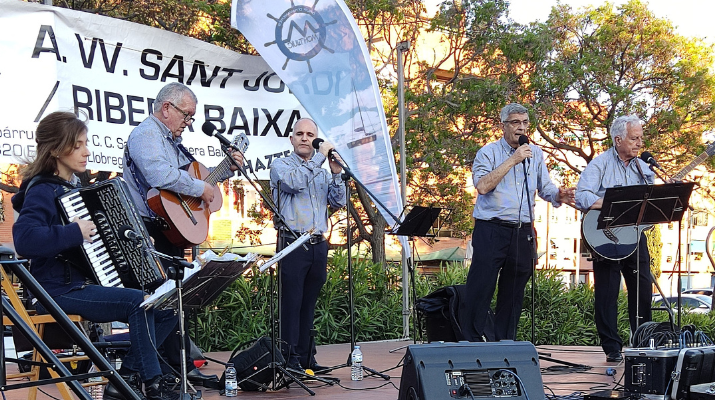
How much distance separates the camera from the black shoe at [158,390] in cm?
434

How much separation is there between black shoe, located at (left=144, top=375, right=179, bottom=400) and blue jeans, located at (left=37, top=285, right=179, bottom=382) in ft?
0.10

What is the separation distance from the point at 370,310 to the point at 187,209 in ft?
18.7

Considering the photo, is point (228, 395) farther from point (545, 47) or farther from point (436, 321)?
point (545, 47)

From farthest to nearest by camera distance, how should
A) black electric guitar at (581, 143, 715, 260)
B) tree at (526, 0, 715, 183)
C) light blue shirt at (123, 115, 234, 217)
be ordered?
tree at (526, 0, 715, 183) → black electric guitar at (581, 143, 715, 260) → light blue shirt at (123, 115, 234, 217)

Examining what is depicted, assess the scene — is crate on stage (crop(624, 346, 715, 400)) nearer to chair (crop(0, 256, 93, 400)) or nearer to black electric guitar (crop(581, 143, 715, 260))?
black electric guitar (crop(581, 143, 715, 260))

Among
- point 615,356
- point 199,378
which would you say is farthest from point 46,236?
point 615,356

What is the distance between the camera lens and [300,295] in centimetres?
616

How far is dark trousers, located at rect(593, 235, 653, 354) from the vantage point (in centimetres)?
689

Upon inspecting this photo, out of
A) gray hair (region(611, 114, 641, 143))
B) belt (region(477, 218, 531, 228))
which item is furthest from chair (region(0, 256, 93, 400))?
gray hair (region(611, 114, 641, 143))

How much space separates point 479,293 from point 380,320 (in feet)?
14.7

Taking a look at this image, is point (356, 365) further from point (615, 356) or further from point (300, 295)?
point (615, 356)

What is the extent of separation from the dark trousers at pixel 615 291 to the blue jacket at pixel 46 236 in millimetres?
4561

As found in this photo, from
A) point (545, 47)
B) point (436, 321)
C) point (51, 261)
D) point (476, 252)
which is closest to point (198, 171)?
point (51, 261)

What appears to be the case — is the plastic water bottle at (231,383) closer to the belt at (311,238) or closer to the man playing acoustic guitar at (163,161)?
the man playing acoustic guitar at (163,161)
